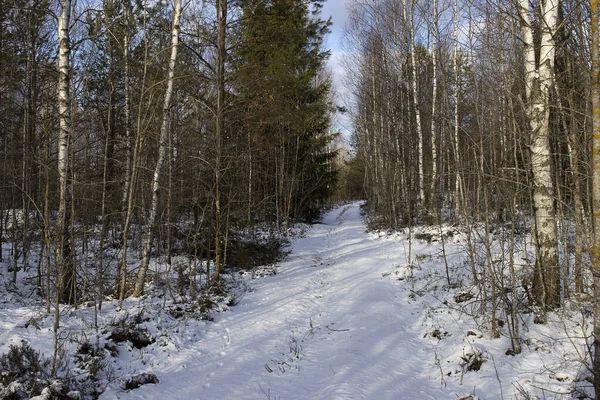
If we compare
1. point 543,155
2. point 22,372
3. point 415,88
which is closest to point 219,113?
point 22,372

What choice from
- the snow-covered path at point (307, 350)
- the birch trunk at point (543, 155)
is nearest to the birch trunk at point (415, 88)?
the snow-covered path at point (307, 350)

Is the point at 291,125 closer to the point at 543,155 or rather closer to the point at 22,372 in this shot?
the point at 543,155

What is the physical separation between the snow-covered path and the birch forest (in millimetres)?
1185

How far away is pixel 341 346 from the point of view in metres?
5.75

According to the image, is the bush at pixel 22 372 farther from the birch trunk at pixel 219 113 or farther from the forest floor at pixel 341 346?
the birch trunk at pixel 219 113

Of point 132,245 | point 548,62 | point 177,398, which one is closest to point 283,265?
point 132,245

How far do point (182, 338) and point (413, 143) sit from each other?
14.8m

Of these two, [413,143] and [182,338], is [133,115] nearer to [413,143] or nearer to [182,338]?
[182,338]

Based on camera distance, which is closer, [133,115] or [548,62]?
[548,62]

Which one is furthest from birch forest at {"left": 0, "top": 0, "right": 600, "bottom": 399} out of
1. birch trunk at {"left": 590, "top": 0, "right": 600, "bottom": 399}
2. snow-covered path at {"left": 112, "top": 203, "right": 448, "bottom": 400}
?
snow-covered path at {"left": 112, "top": 203, "right": 448, "bottom": 400}

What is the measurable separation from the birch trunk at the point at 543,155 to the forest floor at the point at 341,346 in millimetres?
483

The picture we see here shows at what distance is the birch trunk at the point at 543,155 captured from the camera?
5.32m

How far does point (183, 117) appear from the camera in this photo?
12.2 meters

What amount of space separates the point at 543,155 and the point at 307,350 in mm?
4576
